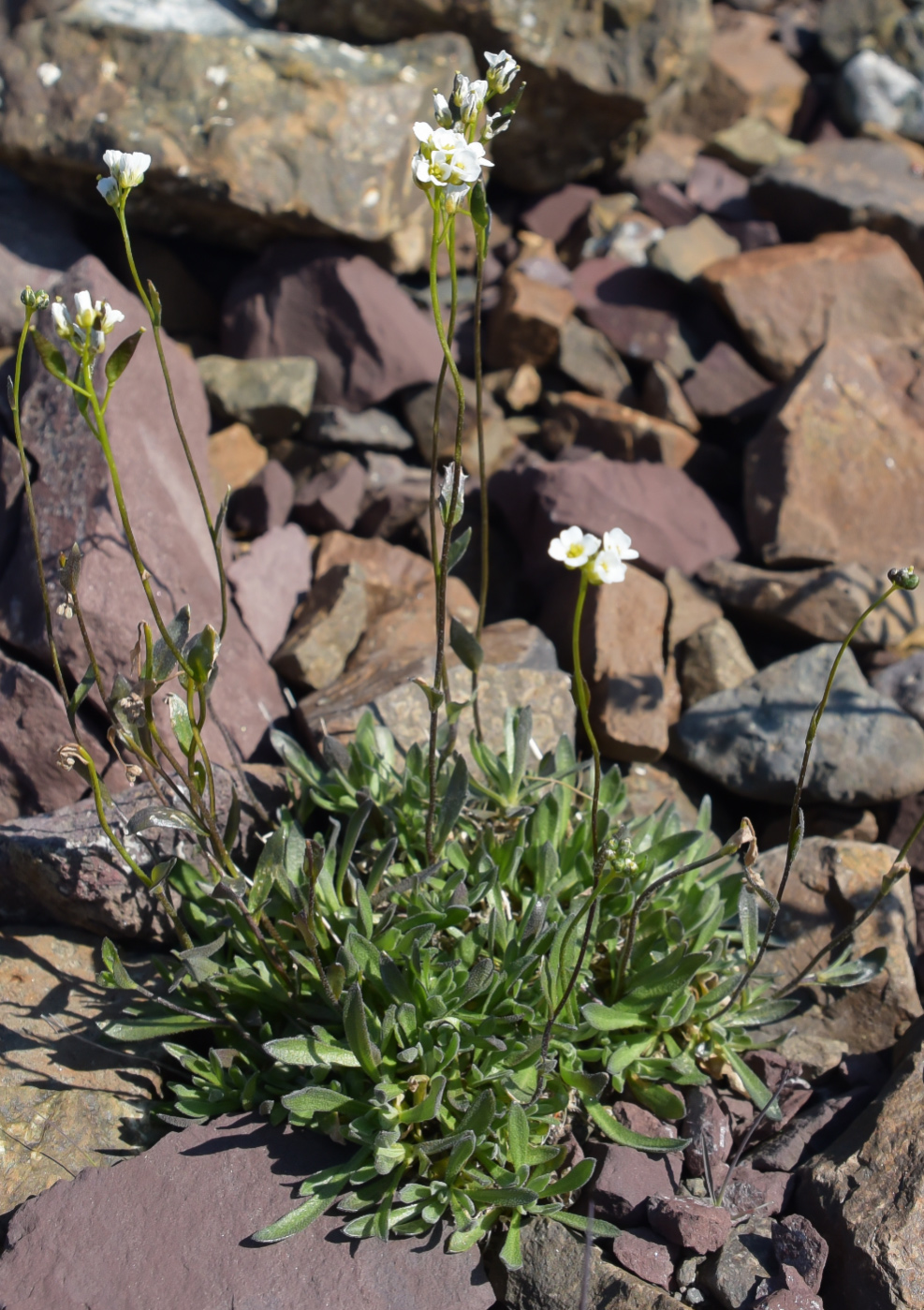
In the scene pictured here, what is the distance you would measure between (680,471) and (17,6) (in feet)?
18.8

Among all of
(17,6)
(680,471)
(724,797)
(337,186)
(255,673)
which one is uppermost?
(17,6)

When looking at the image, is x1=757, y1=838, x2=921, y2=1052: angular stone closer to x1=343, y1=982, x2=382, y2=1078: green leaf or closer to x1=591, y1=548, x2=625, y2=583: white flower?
x1=343, y1=982, x2=382, y2=1078: green leaf

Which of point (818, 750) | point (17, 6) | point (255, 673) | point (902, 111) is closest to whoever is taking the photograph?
point (818, 750)

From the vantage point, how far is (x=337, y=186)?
5664mm

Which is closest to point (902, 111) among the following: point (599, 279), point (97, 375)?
point (599, 279)

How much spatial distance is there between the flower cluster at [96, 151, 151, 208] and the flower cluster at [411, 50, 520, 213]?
2.02ft

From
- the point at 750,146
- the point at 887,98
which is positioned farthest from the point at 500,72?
the point at 887,98

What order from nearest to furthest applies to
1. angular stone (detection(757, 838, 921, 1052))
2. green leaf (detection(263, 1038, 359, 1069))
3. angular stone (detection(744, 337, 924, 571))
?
green leaf (detection(263, 1038, 359, 1069)) < angular stone (detection(757, 838, 921, 1052)) < angular stone (detection(744, 337, 924, 571))

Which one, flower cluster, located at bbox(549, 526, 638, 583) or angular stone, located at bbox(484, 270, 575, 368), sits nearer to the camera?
flower cluster, located at bbox(549, 526, 638, 583)

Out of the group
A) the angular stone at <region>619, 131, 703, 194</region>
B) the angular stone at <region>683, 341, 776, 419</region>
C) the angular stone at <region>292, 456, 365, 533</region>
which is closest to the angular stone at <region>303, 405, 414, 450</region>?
the angular stone at <region>292, 456, 365, 533</region>

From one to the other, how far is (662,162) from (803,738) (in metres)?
5.35

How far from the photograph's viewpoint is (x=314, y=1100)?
2.81 m

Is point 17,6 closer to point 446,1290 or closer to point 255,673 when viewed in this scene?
point 255,673

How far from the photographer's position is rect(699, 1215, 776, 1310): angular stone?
264cm
